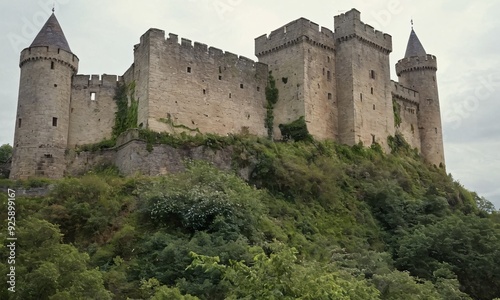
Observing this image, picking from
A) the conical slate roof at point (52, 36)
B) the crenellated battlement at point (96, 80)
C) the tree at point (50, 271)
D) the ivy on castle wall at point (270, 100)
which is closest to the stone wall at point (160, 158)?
the crenellated battlement at point (96, 80)

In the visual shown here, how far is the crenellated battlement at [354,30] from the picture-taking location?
4453 centimetres

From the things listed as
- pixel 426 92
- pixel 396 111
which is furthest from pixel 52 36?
pixel 426 92

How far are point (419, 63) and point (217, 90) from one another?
74.8 feet

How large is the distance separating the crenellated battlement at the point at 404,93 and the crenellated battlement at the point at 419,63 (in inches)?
94.1

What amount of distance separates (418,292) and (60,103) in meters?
23.9

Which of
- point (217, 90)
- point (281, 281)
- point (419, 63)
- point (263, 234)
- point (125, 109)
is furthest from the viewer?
point (419, 63)

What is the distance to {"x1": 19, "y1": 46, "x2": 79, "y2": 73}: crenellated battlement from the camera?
36125 mm

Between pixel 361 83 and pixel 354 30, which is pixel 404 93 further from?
pixel 354 30

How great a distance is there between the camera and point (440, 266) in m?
30.0

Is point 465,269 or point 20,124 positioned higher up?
point 20,124

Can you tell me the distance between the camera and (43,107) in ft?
116

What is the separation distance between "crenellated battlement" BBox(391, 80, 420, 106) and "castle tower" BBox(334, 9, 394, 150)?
455cm

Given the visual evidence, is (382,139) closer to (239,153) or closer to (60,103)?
(239,153)

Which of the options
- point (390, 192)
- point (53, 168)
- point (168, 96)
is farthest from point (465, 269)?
point (53, 168)
